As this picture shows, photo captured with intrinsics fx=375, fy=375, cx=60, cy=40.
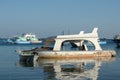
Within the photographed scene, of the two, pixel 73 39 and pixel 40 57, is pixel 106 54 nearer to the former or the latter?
pixel 73 39

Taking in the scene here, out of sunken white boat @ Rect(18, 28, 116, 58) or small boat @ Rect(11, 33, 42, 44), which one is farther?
small boat @ Rect(11, 33, 42, 44)

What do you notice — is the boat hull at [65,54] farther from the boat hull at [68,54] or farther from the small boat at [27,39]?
the small boat at [27,39]

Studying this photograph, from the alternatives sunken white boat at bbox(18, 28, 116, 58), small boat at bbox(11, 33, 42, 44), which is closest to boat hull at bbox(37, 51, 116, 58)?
sunken white boat at bbox(18, 28, 116, 58)

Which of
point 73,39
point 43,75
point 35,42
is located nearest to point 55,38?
point 73,39

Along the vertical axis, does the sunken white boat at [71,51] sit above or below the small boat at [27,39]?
below

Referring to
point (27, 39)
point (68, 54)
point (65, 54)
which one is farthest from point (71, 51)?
point (27, 39)

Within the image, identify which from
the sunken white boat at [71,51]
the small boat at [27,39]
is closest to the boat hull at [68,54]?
the sunken white boat at [71,51]

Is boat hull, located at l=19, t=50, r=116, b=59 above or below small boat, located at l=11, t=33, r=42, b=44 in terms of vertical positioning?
below

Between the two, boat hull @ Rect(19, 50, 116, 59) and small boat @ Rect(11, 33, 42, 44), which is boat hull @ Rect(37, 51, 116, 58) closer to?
boat hull @ Rect(19, 50, 116, 59)

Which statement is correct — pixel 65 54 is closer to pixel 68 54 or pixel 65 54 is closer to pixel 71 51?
pixel 68 54

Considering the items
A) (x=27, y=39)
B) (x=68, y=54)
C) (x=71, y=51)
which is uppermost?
(x=27, y=39)

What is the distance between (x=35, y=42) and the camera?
173125 millimetres

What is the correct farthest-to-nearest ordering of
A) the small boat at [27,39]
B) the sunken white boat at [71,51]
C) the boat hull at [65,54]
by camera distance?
the small boat at [27,39], the sunken white boat at [71,51], the boat hull at [65,54]

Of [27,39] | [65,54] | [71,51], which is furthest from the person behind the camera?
[27,39]
